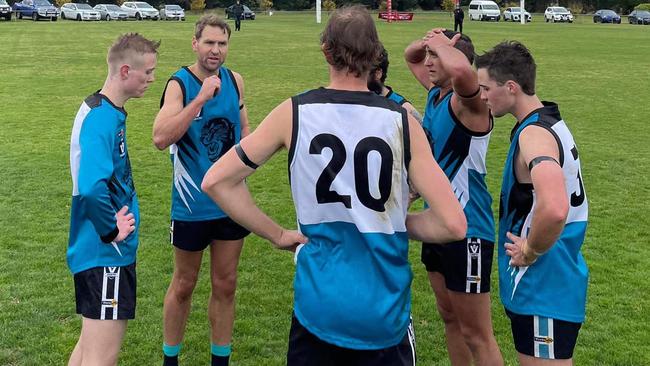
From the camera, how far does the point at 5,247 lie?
7098 mm

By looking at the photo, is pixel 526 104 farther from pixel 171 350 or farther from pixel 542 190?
pixel 171 350

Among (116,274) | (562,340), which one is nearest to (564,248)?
(562,340)

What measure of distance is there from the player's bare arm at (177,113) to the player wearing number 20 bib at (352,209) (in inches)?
58.8

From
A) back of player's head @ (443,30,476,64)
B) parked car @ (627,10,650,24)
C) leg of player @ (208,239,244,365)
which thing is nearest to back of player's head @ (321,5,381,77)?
back of player's head @ (443,30,476,64)

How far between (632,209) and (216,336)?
6335mm

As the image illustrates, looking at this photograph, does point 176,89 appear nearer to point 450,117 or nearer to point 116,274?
point 116,274

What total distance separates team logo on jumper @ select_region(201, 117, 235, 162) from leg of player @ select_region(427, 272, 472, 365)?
5.46 feet

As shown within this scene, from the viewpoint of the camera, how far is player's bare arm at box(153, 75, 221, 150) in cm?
406

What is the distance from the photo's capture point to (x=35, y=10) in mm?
52938

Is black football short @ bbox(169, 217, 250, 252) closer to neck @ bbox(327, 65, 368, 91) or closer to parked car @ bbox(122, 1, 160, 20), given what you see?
neck @ bbox(327, 65, 368, 91)

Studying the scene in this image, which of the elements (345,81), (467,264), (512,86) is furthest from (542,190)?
(467,264)

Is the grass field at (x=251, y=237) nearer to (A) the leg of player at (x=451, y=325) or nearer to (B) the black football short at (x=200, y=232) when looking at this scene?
(A) the leg of player at (x=451, y=325)

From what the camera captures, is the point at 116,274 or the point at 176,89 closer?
the point at 116,274

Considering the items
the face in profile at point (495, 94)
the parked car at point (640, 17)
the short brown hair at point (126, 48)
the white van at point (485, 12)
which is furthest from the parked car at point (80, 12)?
the face in profile at point (495, 94)
